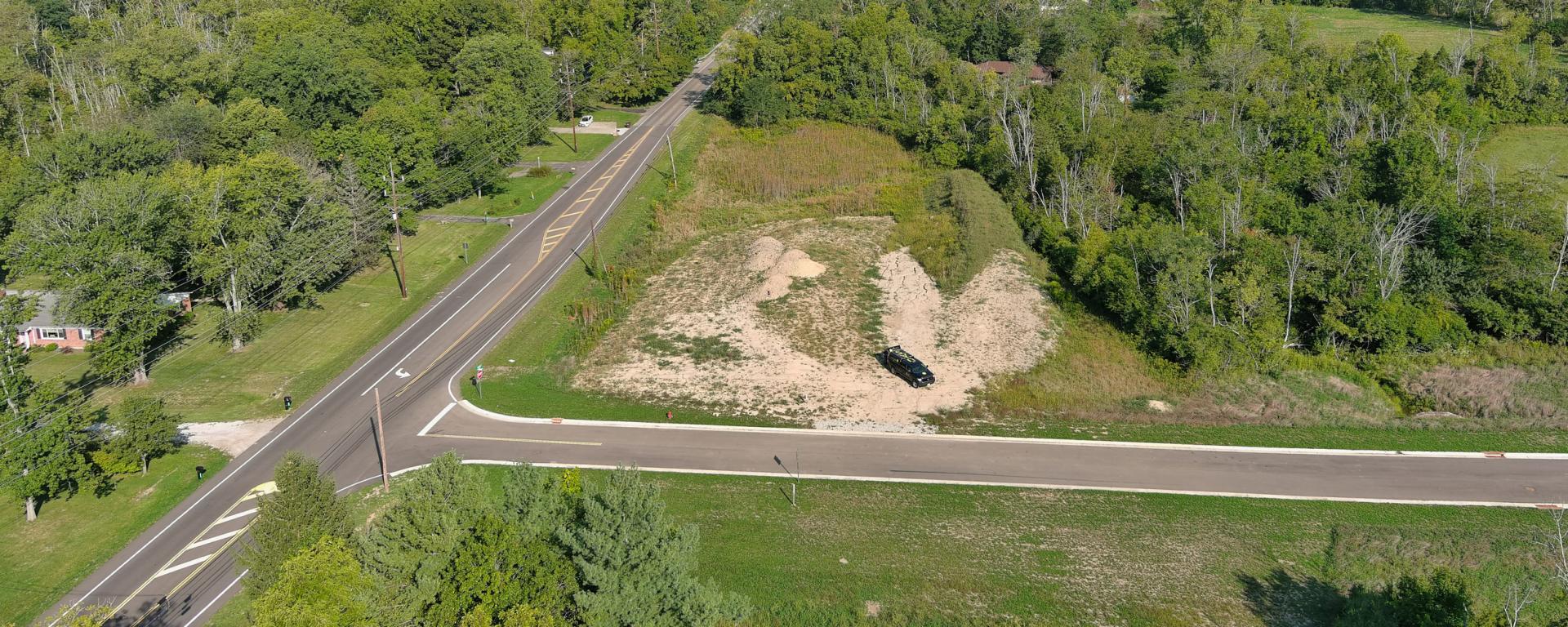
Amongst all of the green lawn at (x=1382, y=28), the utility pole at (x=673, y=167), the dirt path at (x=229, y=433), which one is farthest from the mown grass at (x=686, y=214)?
the green lawn at (x=1382, y=28)

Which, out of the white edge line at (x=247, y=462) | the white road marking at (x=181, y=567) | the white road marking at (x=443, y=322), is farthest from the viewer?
the white road marking at (x=443, y=322)

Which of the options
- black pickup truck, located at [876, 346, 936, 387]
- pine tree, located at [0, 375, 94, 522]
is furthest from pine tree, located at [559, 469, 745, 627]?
pine tree, located at [0, 375, 94, 522]

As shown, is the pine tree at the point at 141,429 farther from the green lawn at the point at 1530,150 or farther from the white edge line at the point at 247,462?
the green lawn at the point at 1530,150

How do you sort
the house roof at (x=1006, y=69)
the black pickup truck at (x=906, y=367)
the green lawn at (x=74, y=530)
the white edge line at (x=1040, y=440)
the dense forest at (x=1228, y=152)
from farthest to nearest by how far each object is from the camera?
the house roof at (x=1006, y=69) < the dense forest at (x=1228, y=152) < the black pickup truck at (x=906, y=367) < the white edge line at (x=1040, y=440) < the green lawn at (x=74, y=530)

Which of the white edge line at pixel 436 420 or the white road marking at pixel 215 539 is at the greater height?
the white edge line at pixel 436 420

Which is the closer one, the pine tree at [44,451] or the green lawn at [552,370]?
the pine tree at [44,451]

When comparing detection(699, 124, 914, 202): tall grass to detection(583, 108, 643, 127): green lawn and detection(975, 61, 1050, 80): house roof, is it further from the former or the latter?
detection(975, 61, 1050, 80): house roof
